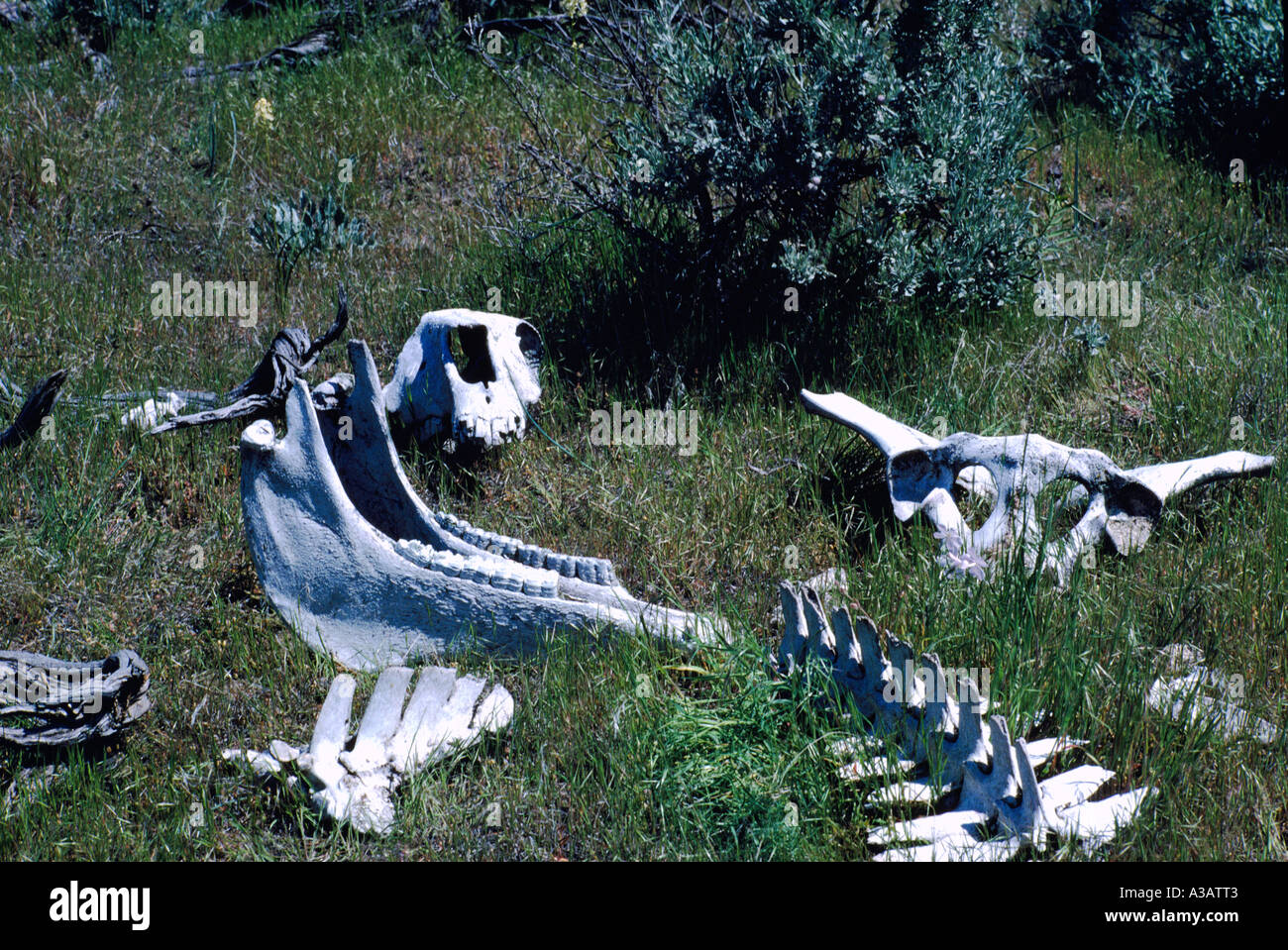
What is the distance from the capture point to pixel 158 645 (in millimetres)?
4031

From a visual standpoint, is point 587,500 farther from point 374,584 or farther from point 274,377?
point 274,377

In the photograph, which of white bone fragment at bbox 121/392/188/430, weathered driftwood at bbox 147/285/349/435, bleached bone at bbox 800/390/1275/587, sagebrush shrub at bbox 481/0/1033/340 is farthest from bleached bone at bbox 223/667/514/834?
sagebrush shrub at bbox 481/0/1033/340

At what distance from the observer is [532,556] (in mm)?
4172

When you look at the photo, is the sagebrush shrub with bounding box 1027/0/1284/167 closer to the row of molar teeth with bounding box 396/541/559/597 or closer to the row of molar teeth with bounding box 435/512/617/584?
the row of molar teeth with bounding box 435/512/617/584

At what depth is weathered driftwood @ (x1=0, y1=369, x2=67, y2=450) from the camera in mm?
4680

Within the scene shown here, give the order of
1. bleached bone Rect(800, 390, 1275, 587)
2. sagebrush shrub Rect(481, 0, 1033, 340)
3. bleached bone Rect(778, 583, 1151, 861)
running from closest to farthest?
bleached bone Rect(778, 583, 1151, 861) < bleached bone Rect(800, 390, 1275, 587) < sagebrush shrub Rect(481, 0, 1033, 340)

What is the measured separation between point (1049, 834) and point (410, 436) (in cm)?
313

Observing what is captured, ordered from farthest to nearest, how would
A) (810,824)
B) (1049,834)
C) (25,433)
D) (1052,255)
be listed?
(1052,255) → (25,433) → (810,824) → (1049,834)

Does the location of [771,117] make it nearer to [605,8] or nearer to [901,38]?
[901,38]

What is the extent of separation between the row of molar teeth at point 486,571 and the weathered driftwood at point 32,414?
188 cm

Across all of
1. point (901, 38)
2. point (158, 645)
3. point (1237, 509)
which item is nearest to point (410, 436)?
point (158, 645)

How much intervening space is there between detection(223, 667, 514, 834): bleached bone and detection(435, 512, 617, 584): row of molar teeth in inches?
23.4

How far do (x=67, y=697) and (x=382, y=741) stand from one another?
1.00m

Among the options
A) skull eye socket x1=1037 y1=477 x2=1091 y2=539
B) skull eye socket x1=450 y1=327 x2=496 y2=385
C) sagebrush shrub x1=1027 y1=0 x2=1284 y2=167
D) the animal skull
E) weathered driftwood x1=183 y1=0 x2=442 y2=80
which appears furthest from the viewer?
weathered driftwood x1=183 y1=0 x2=442 y2=80
